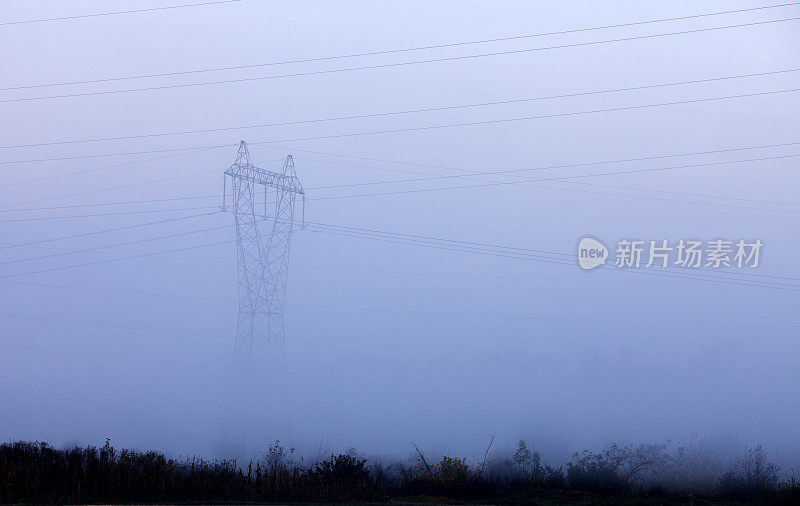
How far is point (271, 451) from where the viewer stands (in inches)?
974

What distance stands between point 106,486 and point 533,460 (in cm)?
1187

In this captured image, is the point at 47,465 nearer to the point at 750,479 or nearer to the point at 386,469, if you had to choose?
the point at 386,469

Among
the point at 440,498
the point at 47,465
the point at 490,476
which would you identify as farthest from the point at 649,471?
the point at 47,465

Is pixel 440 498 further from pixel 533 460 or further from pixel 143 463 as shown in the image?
pixel 143 463

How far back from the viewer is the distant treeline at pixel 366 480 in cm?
1866

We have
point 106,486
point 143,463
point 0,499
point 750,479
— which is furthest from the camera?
point 750,479

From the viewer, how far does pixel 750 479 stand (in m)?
22.1

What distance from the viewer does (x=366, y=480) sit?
2202cm

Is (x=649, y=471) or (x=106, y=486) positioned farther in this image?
(x=649, y=471)

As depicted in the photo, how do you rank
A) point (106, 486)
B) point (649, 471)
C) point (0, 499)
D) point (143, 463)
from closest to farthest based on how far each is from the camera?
1. point (0, 499)
2. point (106, 486)
3. point (143, 463)
4. point (649, 471)

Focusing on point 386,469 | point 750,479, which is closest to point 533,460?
point 386,469

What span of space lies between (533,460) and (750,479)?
5.82 meters

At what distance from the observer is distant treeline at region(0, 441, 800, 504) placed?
1866 centimetres

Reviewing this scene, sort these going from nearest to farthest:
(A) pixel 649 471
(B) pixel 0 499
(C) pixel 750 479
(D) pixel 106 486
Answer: (B) pixel 0 499
(D) pixel 106 486
(C) pixel 750 479
(A) pixel 649 471
